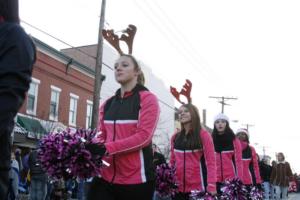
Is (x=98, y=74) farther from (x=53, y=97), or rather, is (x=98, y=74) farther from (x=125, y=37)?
(x=125, y=37)

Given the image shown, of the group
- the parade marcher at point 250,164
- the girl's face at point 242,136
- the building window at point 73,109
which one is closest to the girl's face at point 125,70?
the parade marcher at point 250,164

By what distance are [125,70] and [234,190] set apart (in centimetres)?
354

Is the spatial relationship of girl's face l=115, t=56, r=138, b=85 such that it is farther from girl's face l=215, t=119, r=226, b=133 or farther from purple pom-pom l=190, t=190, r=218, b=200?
girl's face l=215, t=119, r=226, b=133

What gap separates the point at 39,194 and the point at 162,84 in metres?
36.4

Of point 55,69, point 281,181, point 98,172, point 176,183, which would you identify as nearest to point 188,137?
point 176,183

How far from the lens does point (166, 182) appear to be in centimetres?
617

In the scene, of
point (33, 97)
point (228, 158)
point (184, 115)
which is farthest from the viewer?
point (33, 97)

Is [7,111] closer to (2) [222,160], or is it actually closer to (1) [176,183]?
(1) [176,183]

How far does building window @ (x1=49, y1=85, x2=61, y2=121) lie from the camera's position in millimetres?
27359

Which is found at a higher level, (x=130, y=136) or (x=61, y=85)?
(x=61, y=85)

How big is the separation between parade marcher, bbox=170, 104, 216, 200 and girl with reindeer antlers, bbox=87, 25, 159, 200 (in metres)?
2.02

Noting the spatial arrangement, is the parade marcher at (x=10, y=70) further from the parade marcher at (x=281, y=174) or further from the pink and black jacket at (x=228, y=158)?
the parade marcher at (x=281, y=174)

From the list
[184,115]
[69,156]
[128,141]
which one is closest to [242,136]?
[184,115]

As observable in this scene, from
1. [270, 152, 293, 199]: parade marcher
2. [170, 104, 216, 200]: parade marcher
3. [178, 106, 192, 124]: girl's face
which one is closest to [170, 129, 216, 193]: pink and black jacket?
[170, 104, 216, 200]: parade marcher
